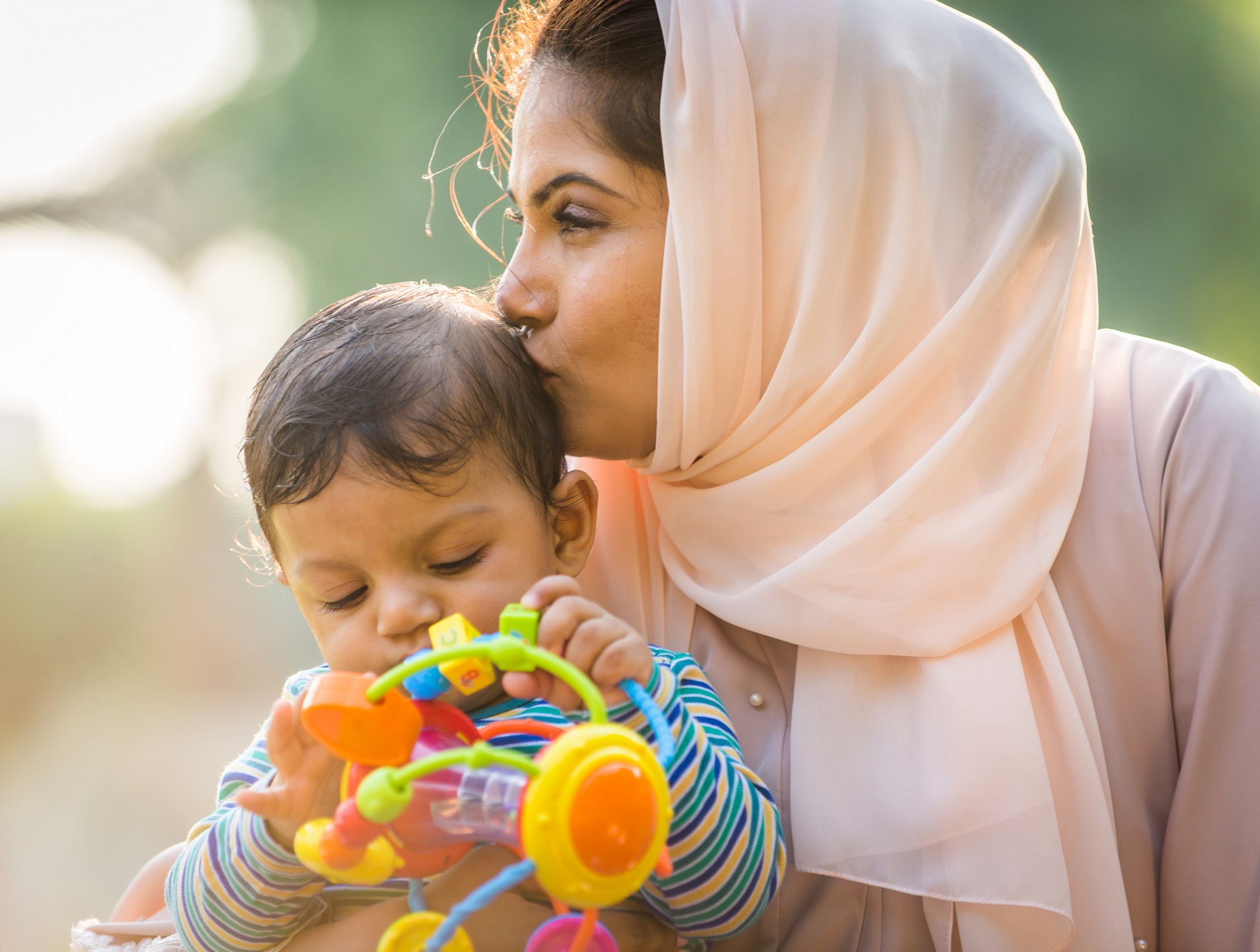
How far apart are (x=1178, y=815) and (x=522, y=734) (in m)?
1.01

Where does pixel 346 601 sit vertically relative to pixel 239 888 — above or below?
above

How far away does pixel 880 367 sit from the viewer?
5.63 feet

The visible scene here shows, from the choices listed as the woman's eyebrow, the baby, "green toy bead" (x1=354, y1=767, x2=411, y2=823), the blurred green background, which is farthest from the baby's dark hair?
the blurred green background

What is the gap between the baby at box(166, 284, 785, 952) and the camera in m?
1.21

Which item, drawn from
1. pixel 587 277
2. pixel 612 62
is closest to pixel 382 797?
pixel 587 277

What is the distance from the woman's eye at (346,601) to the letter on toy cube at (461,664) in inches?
14.4

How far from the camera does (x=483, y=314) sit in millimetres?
1809

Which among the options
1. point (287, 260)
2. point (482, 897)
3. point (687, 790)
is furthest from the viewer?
point (287, 260)

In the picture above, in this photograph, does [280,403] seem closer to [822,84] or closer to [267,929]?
[267,929]

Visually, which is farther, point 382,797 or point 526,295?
point 526,295

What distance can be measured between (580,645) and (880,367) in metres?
0.84

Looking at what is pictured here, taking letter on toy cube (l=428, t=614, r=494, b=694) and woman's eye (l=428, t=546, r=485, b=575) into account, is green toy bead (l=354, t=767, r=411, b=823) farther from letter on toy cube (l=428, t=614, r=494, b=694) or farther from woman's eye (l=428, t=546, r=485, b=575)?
woman's eye (l=428, t=546, r=485, b=575)

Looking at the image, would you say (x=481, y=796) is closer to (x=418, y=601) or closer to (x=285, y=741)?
(x=285, y=741)

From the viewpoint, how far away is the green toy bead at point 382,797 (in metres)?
0.93
